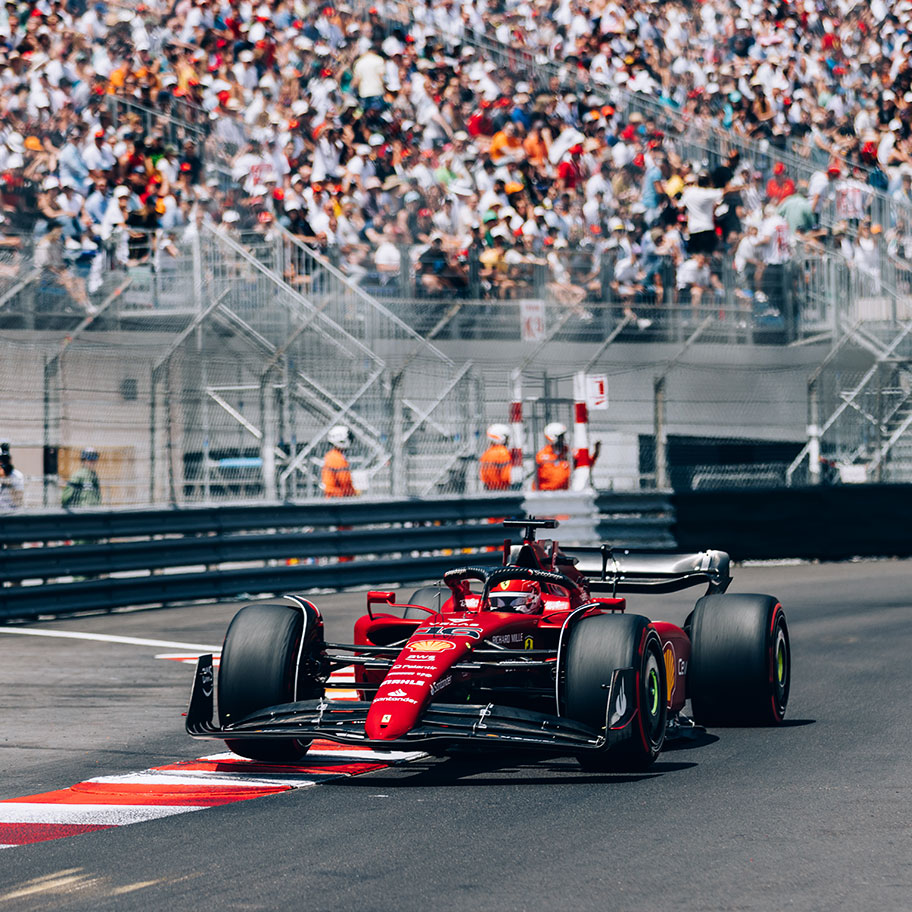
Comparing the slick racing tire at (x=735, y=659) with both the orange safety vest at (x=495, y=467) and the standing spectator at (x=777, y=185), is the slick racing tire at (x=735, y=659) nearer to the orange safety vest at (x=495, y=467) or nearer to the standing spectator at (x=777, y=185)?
the orange safety vest at (x=495, y=467)

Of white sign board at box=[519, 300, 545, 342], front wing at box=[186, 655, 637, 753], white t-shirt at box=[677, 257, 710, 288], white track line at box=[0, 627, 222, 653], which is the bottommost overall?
white track line at box=[0, 627, 222, 653]

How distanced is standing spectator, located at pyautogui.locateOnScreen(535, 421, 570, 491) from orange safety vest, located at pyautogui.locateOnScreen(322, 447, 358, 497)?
2.30 metres

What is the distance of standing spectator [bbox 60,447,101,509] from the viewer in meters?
12.9

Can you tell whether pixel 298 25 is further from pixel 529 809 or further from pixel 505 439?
pixel 529 809

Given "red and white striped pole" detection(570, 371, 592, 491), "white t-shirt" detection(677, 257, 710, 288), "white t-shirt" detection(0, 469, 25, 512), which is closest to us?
"white t-shirt" detection(0, 469, 25, 512)

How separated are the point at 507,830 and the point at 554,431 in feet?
35.6

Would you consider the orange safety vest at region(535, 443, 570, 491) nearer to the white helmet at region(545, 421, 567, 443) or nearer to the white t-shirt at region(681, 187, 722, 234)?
the white helmet at region(545, 421, 567, 443)

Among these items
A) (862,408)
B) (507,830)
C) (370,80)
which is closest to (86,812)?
(507,830)

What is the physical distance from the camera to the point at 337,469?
1479 centimetres

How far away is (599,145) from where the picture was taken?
2227 cm

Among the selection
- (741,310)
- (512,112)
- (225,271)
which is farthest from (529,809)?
(512,112)

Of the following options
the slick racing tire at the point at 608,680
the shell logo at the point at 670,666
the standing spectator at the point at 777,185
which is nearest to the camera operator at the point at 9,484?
the shell logo at the point at 670,666

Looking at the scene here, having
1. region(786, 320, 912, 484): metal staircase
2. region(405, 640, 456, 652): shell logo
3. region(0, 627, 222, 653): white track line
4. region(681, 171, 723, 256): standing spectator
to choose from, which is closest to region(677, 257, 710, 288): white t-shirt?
region(681, 171, 723, 256): standing spectator

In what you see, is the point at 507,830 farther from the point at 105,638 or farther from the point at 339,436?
the point at 339,436
